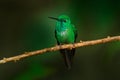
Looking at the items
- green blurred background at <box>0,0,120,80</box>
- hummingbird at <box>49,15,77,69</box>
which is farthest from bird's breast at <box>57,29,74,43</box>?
green blurred background at <box>0,0,120,80</box>

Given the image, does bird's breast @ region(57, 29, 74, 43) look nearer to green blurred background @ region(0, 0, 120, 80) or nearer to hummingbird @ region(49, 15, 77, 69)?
hummingbird @ region(49, 15, 77, 69)

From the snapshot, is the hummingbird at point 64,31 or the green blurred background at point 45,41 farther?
the green blurred background at point 45,41

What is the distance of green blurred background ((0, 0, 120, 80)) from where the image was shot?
6531 mm

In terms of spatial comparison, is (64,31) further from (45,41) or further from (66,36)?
(45,41)

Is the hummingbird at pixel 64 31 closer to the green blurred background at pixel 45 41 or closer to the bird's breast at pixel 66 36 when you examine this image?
the bird's breast at pixel 66 36

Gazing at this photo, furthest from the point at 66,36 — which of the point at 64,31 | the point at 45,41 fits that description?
the point at 45,41

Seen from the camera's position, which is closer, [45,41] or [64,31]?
[64,31]

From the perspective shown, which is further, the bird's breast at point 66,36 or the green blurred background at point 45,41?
the green blurred background at point 45,41

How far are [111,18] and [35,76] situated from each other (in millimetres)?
974

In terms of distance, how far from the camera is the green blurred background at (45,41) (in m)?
6.53

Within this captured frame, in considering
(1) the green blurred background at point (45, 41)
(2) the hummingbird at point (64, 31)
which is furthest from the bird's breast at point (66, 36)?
(1) the green blurred background at point (45, 41)

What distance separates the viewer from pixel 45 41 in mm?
6559

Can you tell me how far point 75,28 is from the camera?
614cm

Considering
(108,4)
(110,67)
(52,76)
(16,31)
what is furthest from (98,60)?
(108,4)
